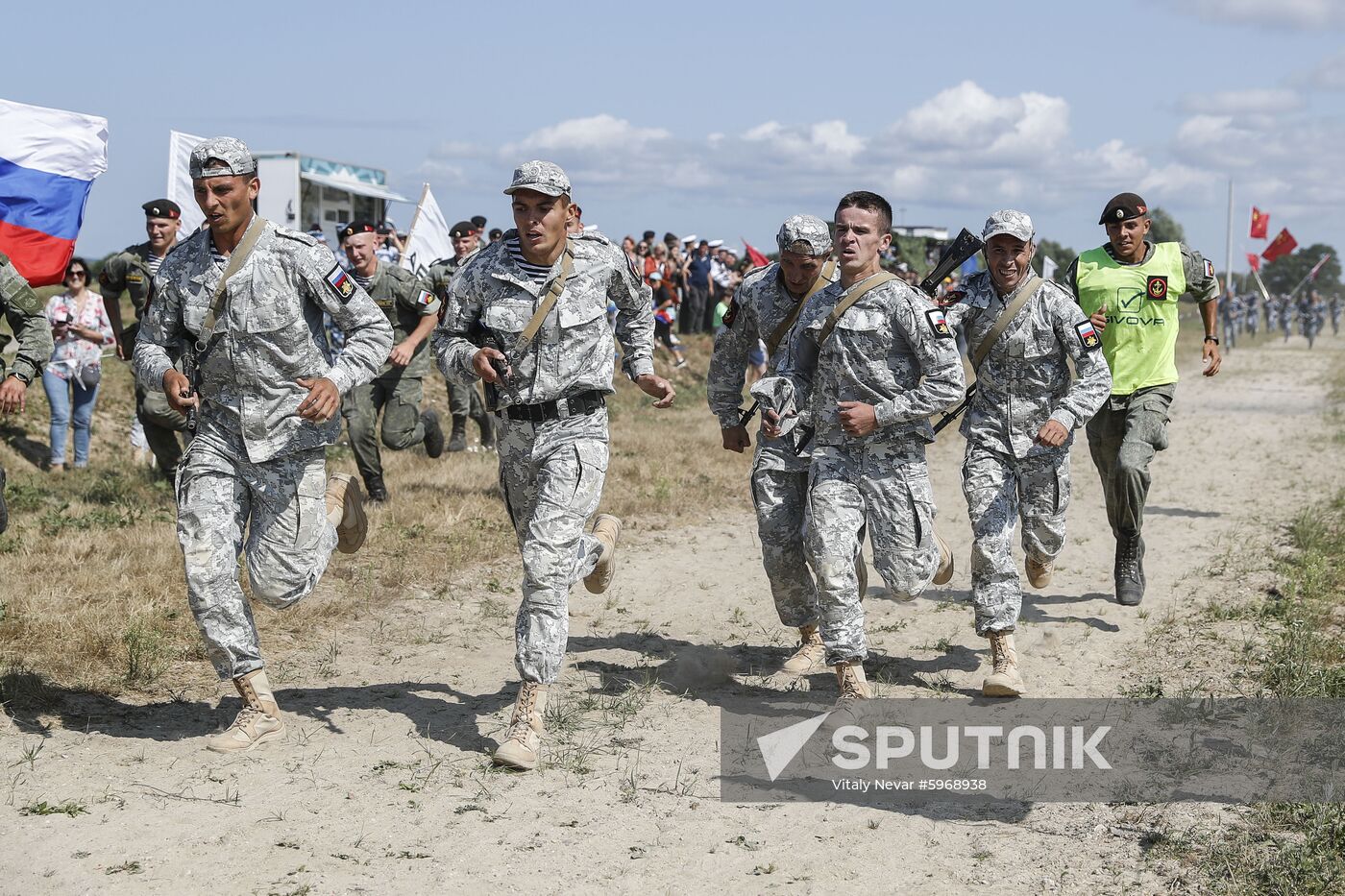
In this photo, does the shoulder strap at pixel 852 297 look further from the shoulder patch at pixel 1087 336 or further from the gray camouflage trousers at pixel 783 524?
the shoulder patch at pixel 1087 336

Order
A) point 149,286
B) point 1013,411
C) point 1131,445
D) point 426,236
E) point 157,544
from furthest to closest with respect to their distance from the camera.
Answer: point 426,236 < point 149,286 < point 157,544 < point 1131,445 < point 1013,411

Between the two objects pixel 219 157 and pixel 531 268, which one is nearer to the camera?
pixel 219 157

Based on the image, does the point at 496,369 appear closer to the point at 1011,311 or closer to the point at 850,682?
the point at 850,682

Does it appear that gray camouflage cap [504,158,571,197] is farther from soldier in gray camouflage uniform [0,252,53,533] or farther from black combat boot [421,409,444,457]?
black combat boot [421,409,444,457]

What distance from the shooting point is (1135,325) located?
7891mm

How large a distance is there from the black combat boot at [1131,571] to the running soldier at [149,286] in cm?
635

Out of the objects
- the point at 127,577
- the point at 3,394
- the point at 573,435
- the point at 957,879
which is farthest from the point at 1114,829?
the point at 127,577

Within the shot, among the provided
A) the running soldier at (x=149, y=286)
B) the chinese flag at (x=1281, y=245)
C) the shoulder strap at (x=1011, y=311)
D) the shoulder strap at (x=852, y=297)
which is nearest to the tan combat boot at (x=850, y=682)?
the shoulder strap at (x=852, y=297)

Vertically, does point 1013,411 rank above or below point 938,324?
below

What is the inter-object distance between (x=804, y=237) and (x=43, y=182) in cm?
568

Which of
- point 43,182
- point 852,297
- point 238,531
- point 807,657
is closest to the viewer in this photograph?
point 238,531

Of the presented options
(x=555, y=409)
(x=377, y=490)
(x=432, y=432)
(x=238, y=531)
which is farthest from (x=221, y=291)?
(x=432, y=432)

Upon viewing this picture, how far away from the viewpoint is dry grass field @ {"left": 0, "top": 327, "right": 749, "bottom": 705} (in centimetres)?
685

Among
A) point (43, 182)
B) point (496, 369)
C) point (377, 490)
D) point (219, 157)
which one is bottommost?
point (377, 490)
